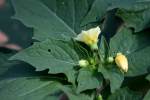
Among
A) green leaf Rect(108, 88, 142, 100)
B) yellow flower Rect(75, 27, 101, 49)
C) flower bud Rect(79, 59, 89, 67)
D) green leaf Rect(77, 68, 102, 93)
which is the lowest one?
green leaf Rect(108, 88, 142, 100)

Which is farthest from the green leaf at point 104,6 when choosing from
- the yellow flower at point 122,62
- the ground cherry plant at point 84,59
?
the yellow flower at point 122,62

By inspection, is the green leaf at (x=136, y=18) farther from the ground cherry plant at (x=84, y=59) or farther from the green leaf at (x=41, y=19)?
the green leaf at (x=41, y=19)

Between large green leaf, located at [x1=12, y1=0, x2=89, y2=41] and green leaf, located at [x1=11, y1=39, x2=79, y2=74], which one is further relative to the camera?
large green leaf, located at [x1=12, y1=0, x2=89, y2=41]

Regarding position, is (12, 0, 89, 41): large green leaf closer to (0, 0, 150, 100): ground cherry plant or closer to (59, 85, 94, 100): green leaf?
(0, 0, 150, 100): ground cherry plant

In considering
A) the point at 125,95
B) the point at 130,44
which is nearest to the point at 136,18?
the point at 130,44

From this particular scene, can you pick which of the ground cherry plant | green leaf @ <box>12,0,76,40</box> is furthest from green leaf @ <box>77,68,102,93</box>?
green leaf @ <box>12,0,76,40</box>

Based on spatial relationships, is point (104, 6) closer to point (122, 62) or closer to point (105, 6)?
point (105, 6)

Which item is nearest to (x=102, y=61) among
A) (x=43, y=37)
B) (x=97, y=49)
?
(x=97, y=49)
